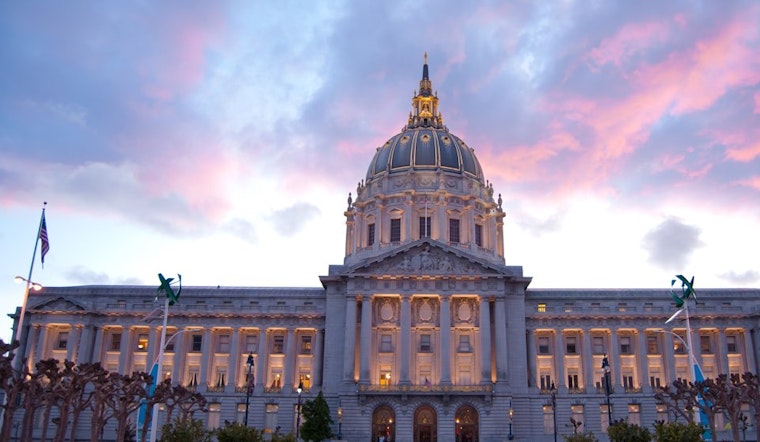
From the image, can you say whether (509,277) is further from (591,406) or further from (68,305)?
(68,305)

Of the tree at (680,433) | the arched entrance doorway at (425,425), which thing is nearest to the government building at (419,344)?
the arched entrance doorway at (425,425)

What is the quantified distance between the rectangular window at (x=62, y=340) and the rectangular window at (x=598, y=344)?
60702 millimetres

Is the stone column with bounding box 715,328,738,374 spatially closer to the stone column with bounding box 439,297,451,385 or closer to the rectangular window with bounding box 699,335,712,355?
the rectangular window with bounding box 699,335,712,355

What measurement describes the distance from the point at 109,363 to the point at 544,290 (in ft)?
172

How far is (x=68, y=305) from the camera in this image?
84.1 m

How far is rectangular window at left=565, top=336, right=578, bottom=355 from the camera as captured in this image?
8388 cm

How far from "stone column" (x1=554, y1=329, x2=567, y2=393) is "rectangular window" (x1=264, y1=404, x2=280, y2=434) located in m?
31.3

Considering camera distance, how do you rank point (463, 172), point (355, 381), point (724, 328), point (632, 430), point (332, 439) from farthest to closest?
point (463, 172)
point (724, 328)
point (355, 381)
point (332, 439)
point (632, 430)

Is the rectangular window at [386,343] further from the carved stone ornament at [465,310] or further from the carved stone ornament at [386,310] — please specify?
the carved stone ornament at [465,310]

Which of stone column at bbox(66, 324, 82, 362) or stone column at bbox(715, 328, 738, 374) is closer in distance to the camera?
stone column at bbox(715, 328, 738, 374)

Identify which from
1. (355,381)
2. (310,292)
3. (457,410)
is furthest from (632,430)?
(310,292)

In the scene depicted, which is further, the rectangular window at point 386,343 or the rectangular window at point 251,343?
the rectangular window at point 251,343

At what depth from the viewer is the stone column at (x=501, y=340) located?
76.6 m

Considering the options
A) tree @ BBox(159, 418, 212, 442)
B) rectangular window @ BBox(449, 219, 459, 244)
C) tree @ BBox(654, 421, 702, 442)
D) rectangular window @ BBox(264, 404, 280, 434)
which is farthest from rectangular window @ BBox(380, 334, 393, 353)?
tree @ BBox(654, 421, 702, 442)
